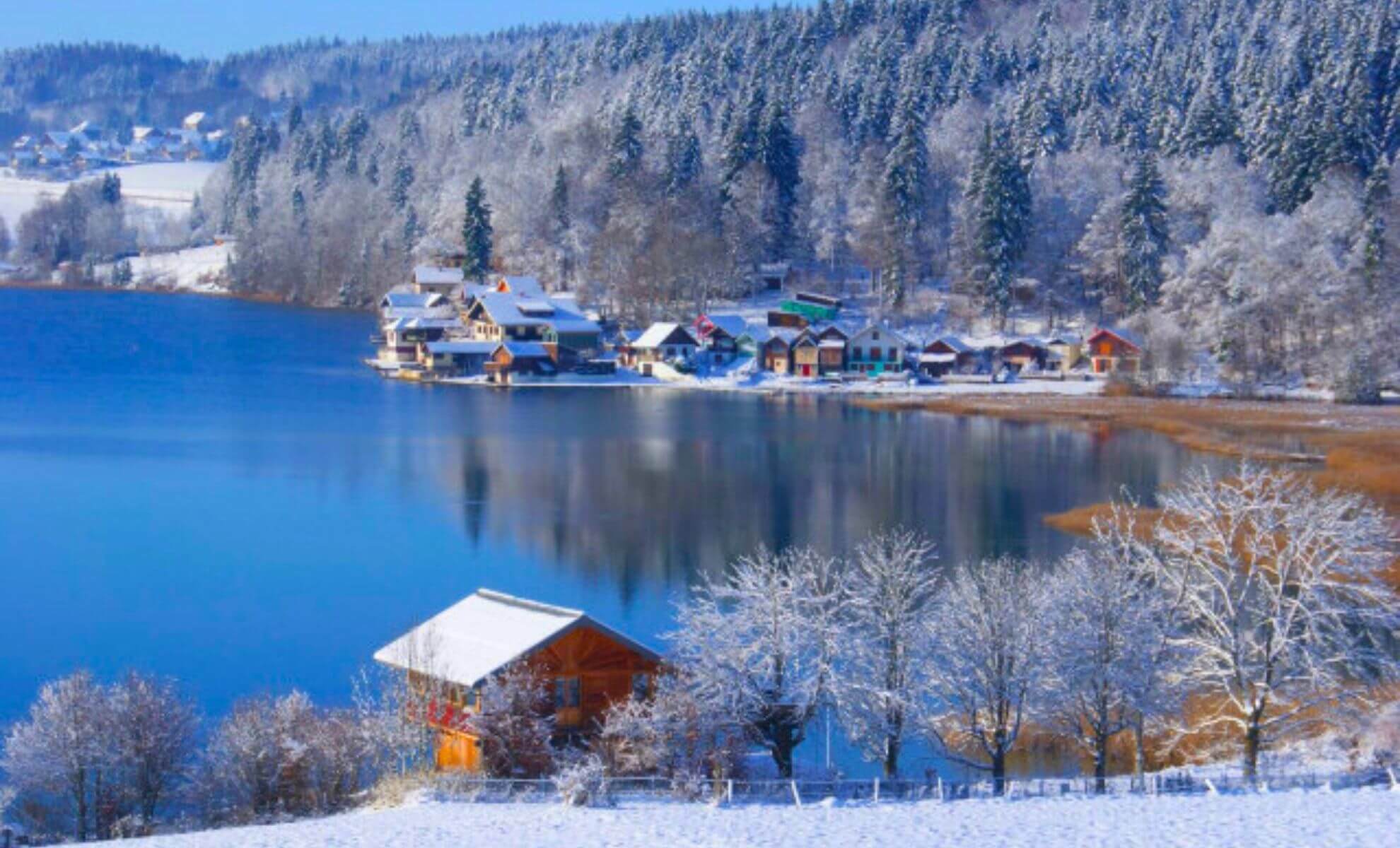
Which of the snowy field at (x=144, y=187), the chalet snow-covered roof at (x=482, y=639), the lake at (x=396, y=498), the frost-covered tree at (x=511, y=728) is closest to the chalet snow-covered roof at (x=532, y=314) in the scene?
the lake at (x=396, y=498)

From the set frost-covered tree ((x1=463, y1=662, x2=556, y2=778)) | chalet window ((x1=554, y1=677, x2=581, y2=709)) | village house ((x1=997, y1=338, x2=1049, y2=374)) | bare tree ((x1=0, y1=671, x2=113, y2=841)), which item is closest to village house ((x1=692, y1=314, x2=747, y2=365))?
village house ((x1=997, y1=338, x2=1049, y2=374))

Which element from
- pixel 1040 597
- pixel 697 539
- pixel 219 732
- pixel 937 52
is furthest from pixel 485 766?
pixel 937 52

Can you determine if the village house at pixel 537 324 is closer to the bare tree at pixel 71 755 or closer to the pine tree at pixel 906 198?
the pine tree at pixel 906 198

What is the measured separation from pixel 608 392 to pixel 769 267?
45.8 ft

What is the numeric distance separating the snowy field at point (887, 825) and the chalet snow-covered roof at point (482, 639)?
260cm

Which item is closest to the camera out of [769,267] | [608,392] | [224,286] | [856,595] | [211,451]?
[856,595]

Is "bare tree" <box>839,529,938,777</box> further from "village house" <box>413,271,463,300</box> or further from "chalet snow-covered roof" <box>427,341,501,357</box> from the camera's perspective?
"village house" <box>413,271,463,300</box>

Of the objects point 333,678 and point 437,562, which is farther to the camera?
point 437,562

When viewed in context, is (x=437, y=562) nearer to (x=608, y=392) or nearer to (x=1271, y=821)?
(x=1271, y=821)

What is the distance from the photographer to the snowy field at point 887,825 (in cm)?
969

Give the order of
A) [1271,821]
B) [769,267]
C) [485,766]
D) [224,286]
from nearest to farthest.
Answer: [1271,821], [485,766], [769,267], [224,286]

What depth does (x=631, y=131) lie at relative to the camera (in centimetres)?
6159

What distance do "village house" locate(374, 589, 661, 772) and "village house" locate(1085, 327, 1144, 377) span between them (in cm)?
3466

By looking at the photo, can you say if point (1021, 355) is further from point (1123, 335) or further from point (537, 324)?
point (537, 324)
